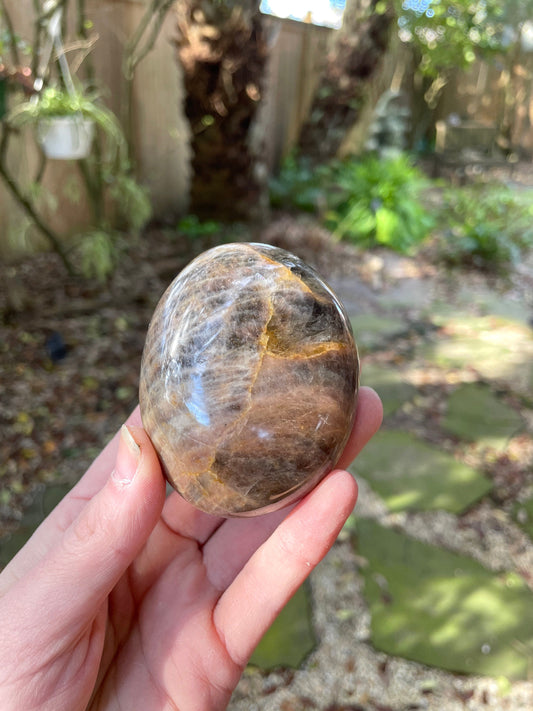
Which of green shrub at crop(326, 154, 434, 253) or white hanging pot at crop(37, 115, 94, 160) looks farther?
green shrub at crop(326, 154, 434, 253)

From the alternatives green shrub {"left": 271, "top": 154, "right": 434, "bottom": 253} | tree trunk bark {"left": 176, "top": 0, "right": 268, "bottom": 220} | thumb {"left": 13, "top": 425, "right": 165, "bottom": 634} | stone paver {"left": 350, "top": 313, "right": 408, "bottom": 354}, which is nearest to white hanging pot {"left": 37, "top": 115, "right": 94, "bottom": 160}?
tree trunk bark {"left": 176, "top": 0, "right": 268, "bottom": 220}

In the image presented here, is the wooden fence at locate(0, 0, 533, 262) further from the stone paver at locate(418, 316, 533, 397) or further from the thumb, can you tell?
the thumb

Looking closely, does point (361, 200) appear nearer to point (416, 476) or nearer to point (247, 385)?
point (416, 476)

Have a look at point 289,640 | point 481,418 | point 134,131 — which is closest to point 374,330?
point 481,418

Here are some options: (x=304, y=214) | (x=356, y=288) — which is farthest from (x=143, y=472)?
(x=304, y=214)

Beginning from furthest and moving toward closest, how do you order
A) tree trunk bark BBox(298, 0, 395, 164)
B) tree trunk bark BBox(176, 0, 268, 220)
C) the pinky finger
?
tree trunk bark BBox(298, 0, 395, 164) < tree trunk bark BBox(176, 0, 268, 220) < the pinky finger

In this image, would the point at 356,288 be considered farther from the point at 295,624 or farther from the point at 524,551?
the point at 295,624

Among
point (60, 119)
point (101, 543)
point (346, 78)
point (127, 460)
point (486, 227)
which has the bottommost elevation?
point (486, 227)
